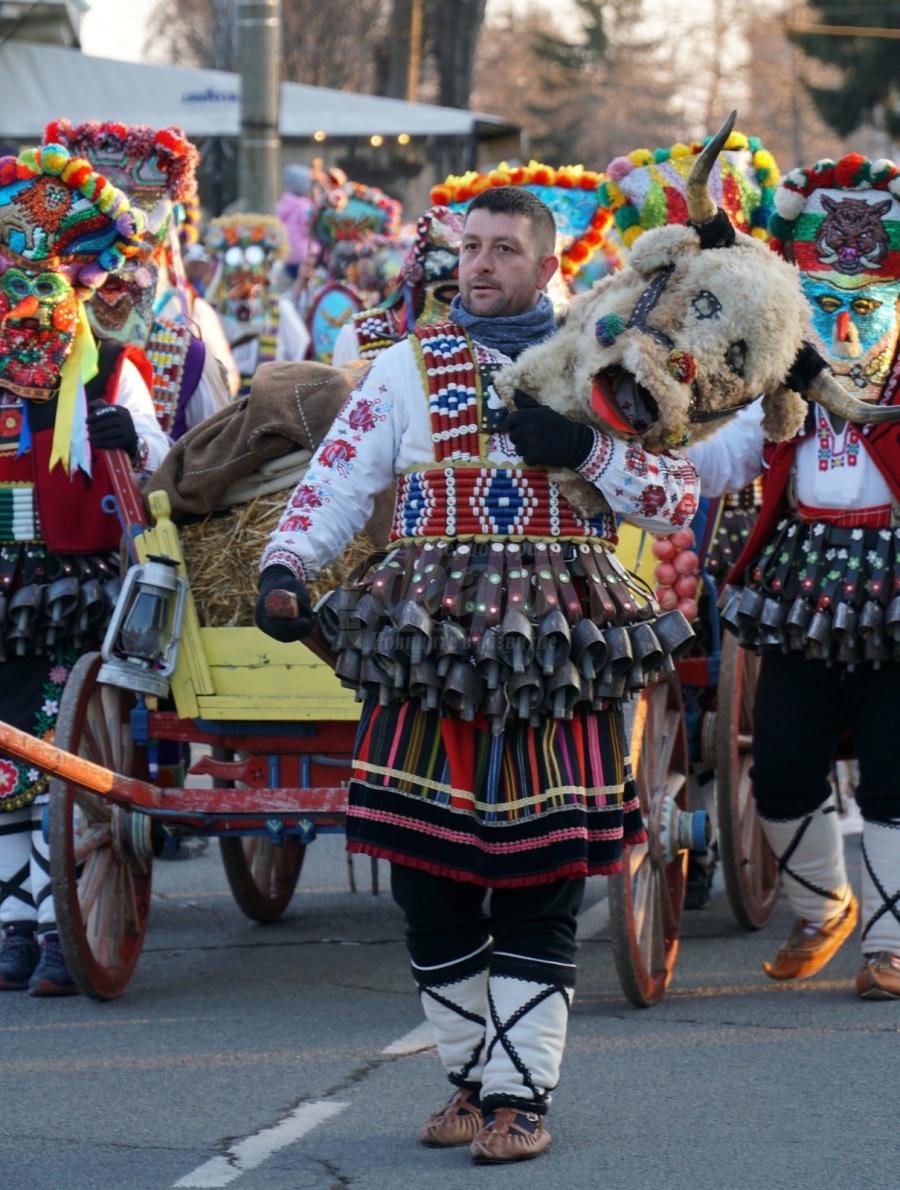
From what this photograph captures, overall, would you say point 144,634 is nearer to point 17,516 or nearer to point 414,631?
point 17,516

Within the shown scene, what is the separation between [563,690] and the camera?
380cm

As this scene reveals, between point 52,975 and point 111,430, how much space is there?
1.56 metres

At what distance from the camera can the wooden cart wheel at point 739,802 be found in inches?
224

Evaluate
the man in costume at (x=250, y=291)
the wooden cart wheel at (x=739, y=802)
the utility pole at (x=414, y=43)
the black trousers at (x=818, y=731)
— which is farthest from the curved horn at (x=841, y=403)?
the utility pole at (x=414, y=43)

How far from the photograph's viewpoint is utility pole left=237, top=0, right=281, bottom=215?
502 inches

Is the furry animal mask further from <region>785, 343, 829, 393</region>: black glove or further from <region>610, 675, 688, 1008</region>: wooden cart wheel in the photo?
<region>610, 675, 688, 1008</region>: wooden cart wheel

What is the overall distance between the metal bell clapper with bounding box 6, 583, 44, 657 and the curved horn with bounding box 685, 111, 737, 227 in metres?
2.38

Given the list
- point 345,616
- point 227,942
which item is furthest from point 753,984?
point 345,616

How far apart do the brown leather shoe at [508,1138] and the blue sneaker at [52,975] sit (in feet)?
6.22

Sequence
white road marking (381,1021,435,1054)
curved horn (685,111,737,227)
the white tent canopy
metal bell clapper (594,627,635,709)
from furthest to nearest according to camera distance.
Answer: the white tent canopy → white road marking (381,1021,435,1054) → metal bell clapper (594,627,635,709) → curved horn (685,111,737,227)

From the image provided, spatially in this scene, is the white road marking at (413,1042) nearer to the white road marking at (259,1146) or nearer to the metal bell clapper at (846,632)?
the white road marking at (259,1146)

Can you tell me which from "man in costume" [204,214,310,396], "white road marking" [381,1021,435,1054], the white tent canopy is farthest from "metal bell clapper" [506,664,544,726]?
the white tent canopy

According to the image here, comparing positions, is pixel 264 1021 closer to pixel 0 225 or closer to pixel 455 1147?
pixel 455 1147

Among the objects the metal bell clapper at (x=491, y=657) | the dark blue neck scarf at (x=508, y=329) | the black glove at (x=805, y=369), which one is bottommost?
the metal bell clapper at (x=491, y=657)
